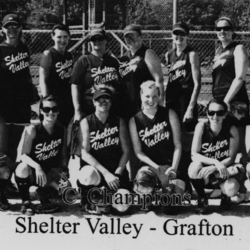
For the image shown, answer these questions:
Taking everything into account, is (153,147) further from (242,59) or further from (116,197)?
(242,59)

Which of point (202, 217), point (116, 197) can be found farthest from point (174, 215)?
point (116, 197)

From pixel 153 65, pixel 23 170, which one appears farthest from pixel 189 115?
pixel 23 170

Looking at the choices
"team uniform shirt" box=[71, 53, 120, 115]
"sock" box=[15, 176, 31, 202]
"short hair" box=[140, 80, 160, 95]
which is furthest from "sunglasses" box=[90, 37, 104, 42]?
"sock" box=[15, 176, 31, 202]

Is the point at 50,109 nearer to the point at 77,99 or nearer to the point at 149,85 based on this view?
the point at 77,99

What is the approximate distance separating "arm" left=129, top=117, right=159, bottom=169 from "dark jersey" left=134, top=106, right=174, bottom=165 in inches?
1.0

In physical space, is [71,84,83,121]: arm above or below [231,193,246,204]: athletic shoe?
above

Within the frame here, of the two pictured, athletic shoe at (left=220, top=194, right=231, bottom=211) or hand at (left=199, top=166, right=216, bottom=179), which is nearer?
hand at (left=199, top=166, right=216, bottom=179)

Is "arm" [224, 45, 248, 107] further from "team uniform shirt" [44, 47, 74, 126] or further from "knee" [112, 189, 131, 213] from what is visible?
"team uniform shirt" [44, 47, 74, 126]

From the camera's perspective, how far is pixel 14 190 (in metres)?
4.28

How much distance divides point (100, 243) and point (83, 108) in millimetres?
1139

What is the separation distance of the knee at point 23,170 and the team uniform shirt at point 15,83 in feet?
2.30

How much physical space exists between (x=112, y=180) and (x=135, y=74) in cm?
92

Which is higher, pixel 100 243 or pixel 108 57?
pixel 108 57

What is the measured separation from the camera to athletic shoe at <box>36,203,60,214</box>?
3945mm
